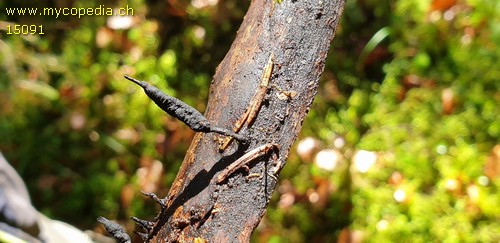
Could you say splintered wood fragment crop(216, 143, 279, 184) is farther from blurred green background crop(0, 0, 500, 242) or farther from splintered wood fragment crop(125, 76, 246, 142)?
blurred green background crop(0, 0, 500, 242)

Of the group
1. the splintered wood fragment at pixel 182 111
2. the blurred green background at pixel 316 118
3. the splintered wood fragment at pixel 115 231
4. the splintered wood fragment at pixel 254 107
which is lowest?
the splintered wood fragment at pixel 115 231

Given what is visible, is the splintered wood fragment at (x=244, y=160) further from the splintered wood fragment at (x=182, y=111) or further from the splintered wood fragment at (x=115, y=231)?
the splintered wood fragment at (x=115, y=231)

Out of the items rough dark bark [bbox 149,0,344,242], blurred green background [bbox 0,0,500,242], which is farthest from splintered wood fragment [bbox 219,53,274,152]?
blurred green background [bbox 0,0,500,242]

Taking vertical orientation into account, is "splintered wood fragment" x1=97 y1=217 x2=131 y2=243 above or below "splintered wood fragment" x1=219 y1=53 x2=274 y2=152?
below

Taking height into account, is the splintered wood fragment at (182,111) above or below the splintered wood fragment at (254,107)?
below

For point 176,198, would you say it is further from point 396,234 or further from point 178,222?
point 396,234

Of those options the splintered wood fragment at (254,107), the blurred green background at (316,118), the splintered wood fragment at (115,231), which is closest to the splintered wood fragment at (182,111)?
the splintered wood fragment at (254,107)

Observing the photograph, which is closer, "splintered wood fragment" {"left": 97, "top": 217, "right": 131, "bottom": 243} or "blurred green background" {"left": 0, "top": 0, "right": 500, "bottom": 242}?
"splintered wood fragment" {"left": 97, "top": 217, "right": 131, "bottom": 243}

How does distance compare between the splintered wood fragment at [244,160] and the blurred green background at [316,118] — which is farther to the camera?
the blurred green background at [316,118]
